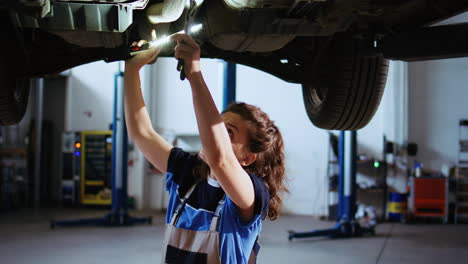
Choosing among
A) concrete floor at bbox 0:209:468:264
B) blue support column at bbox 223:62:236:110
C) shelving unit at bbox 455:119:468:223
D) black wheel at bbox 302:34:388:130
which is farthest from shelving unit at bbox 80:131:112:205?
black wheel at bbox 302:34:388:130

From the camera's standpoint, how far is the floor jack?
614 centimetres

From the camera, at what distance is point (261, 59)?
2.68 meters

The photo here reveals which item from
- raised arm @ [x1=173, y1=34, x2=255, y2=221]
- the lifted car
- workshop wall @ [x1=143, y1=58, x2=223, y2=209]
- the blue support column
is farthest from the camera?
workshop wall @ [x1=143, y1=58, x2=223, y2=209]

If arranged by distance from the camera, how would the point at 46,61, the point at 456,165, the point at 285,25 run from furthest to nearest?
the point at 456,165, the point at 46,61, the point at 285,25

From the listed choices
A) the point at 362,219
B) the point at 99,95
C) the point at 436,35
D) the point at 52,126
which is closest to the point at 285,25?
the point at 436,35

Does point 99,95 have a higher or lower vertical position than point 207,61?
lower

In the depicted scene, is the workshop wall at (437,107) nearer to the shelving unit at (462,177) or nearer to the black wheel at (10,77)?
the shelving unit at (462,177)

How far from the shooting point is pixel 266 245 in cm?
545

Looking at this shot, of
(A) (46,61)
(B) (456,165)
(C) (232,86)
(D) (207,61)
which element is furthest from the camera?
(D) (207,61)

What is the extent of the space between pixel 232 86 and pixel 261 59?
300 cm

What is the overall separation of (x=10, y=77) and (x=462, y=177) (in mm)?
7473

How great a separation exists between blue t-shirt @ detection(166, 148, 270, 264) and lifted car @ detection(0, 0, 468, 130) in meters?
0.77

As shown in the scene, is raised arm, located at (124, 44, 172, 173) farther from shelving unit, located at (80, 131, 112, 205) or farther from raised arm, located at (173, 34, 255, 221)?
shelving unit, located at (80, 131, 112, 205)

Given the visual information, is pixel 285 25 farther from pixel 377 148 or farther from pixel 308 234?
pixel 377 148
